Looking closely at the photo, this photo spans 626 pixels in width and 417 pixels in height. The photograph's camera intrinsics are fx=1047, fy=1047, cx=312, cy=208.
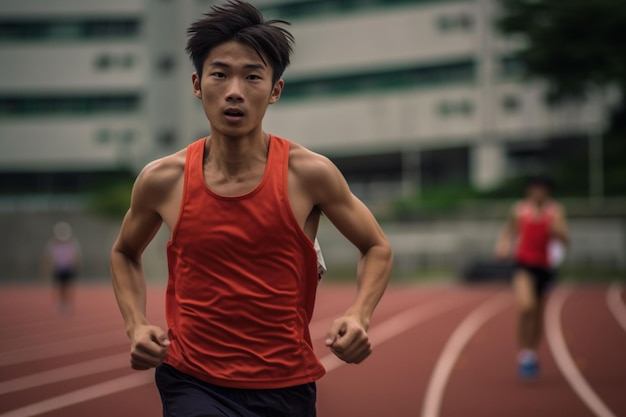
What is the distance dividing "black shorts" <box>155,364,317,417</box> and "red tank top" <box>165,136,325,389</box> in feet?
0.10

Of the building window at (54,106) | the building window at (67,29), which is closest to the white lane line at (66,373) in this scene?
the building window at (54,106)

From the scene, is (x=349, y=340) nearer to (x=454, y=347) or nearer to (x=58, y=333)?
(x=454, y=347)

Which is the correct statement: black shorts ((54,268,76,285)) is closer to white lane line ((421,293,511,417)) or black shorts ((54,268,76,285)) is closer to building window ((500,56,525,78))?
white lane line ((421,293,511,417))

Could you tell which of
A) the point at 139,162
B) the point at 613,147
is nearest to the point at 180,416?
the point at 613,147

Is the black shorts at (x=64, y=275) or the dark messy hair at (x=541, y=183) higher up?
the dark messy hair at (x=541, y=183)

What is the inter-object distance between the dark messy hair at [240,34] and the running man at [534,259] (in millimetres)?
6557

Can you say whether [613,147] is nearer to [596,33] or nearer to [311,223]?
[596,33]

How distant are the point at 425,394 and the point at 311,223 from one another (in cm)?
585

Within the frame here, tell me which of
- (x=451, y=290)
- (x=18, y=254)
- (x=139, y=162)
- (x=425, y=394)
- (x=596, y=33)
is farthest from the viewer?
(x=139, y=162)

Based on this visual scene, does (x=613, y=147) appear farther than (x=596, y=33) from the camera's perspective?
Yes

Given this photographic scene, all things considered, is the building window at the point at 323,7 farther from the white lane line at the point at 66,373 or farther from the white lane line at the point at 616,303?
the white lane line at the point at 66,373

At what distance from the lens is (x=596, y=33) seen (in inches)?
1088

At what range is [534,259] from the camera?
9.34 metres

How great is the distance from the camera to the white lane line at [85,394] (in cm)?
800
